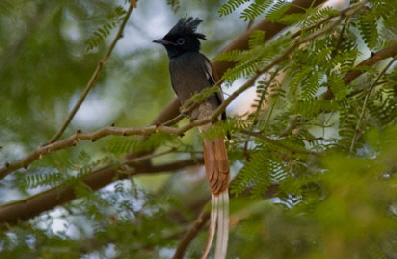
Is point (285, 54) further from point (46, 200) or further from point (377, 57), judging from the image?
Answer: point (46, 200)

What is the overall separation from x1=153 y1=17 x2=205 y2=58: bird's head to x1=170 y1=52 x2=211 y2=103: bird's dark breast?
3.8 inches

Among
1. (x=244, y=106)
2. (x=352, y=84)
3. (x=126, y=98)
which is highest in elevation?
(x=352, y=84)

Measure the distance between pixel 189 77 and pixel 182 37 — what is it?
258 mm

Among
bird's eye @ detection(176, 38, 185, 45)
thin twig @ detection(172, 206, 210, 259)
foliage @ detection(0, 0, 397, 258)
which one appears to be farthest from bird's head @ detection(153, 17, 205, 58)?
thin twig @ detection(172, 206, 210, 259)

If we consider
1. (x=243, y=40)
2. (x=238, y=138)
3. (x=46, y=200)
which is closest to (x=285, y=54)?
(x=238, y=138)

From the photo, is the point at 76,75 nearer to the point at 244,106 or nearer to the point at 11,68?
the point at 11,68

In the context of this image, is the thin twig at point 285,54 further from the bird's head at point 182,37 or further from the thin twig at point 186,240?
the bird's head at point 182,37

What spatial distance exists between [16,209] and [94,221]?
654 mm

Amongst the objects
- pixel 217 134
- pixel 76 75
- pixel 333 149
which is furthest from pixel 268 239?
pixel 76 75

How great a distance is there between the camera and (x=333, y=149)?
2.53 metres

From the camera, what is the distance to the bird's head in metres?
3.73

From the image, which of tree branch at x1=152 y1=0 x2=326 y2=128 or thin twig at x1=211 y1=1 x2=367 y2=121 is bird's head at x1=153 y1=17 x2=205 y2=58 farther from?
thin twig at x1=211 y1=1 x2=367 y2=121

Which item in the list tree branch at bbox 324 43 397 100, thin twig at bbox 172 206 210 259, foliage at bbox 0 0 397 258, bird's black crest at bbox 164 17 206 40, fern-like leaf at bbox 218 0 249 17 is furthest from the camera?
bird's black crest at bbox 164 17 206 40

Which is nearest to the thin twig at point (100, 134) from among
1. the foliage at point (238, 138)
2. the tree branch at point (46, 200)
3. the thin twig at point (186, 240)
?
the foliage at point (238, 138)
